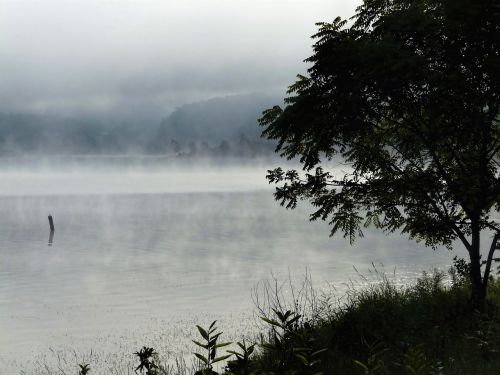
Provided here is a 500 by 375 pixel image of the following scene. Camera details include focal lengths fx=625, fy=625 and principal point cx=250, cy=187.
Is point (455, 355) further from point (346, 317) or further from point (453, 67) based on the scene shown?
point (453, 67)

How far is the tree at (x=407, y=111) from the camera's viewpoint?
11312 millimetres

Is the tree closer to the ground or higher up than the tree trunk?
higher up

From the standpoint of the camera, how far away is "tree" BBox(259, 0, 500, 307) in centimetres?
1131

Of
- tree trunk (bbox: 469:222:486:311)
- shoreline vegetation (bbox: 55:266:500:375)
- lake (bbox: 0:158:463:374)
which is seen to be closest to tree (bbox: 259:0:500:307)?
tree trunk (bbox: 469:222:486:311)

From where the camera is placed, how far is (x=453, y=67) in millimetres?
11539

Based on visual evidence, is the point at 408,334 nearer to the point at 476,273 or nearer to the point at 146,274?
the point at 476,273

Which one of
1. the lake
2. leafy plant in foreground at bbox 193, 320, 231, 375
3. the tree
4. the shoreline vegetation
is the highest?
the tree

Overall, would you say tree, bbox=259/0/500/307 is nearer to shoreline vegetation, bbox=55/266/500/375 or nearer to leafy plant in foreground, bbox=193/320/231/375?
shoreline vegetation, bbox=55/266/500/375

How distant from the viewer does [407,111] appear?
13539 mm

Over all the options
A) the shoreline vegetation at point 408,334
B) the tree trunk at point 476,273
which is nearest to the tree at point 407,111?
the tree trunk at point 476,273

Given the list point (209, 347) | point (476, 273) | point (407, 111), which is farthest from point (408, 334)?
point (209, 347)

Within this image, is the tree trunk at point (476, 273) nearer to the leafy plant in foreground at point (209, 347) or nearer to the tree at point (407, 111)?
the tree at point (407, 111)

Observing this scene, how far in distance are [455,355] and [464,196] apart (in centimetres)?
356

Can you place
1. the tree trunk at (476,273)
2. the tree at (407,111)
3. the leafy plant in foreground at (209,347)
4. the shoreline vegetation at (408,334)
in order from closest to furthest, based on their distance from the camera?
the leafy plant in foreground at (209,347) → the shoreline vegetation at (408,334) → the tree at (407,111) → the tree trunk at (476,273)
